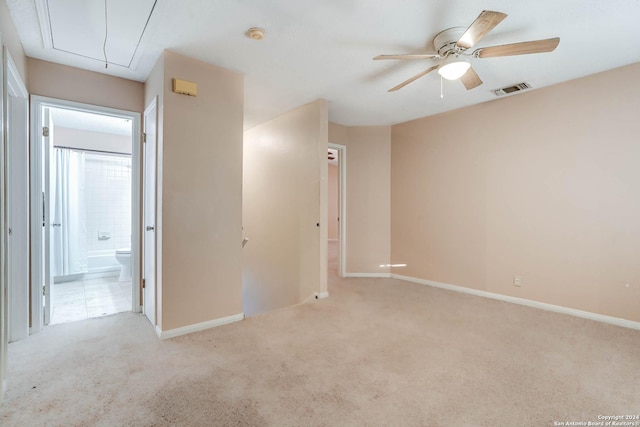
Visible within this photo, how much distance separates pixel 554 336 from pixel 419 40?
9.04 feet

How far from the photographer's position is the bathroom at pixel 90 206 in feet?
13.9

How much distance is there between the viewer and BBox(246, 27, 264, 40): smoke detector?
214 cm

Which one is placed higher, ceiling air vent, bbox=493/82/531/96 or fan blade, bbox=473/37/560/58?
ceiling air vent, bbox=493/82/531/96

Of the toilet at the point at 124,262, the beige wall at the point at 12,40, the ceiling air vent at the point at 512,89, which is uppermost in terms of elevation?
the ceiling air vent at the point at 512,89

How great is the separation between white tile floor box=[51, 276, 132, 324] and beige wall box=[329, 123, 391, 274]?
3.18m

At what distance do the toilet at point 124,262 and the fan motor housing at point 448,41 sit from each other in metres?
4.86

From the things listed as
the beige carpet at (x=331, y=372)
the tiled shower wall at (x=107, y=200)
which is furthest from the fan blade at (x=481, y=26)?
the tiled shower wall at (x=107, y=200)

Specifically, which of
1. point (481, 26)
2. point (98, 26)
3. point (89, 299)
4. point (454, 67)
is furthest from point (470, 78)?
point (89, 299)

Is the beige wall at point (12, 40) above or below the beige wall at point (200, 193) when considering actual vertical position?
above

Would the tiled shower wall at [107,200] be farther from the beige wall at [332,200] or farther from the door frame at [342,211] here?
the beige wall at [332,200]

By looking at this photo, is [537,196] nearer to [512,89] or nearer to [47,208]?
[512,89]

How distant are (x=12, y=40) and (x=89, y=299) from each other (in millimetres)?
2905

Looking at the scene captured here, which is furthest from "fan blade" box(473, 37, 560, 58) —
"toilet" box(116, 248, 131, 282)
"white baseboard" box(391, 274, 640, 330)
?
"toilet" box(116, 248, 131, 282)

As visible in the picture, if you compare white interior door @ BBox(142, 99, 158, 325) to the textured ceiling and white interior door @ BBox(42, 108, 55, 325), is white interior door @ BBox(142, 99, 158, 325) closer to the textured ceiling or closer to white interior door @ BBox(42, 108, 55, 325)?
the textured ceiling
